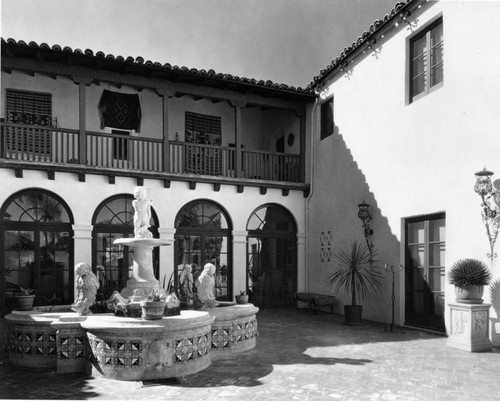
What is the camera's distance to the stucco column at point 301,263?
1467 centimetres

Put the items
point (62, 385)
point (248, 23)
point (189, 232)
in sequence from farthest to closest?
point (189, 232), point (248, 23), point (62, 385)

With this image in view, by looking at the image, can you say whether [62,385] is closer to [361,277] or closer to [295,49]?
[361,277]

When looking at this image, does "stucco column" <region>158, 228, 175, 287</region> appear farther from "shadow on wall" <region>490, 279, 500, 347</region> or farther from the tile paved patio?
"shadow on wall" <region>490, 279, 500, 347</region>

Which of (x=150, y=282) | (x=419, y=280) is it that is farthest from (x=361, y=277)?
(x=150, y=282)

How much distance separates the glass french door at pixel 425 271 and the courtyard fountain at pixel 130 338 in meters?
3.83

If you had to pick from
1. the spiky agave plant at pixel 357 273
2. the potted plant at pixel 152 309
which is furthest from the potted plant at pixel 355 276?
the potted plant at pixel 152 309

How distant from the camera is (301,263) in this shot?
1473 centimetres

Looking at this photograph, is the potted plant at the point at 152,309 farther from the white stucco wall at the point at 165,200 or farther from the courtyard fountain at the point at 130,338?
the white stucco wall at the point at 165,200

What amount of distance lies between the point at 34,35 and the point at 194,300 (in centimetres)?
720

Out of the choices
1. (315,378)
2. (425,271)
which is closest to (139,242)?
(315,378)

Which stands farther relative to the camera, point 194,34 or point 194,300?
point 194,34

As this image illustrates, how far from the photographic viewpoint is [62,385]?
6102mm

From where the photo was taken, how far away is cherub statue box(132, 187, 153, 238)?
841cm

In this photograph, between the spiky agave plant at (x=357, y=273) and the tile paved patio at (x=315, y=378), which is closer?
the tile paved patio at (x=315, y=378)
